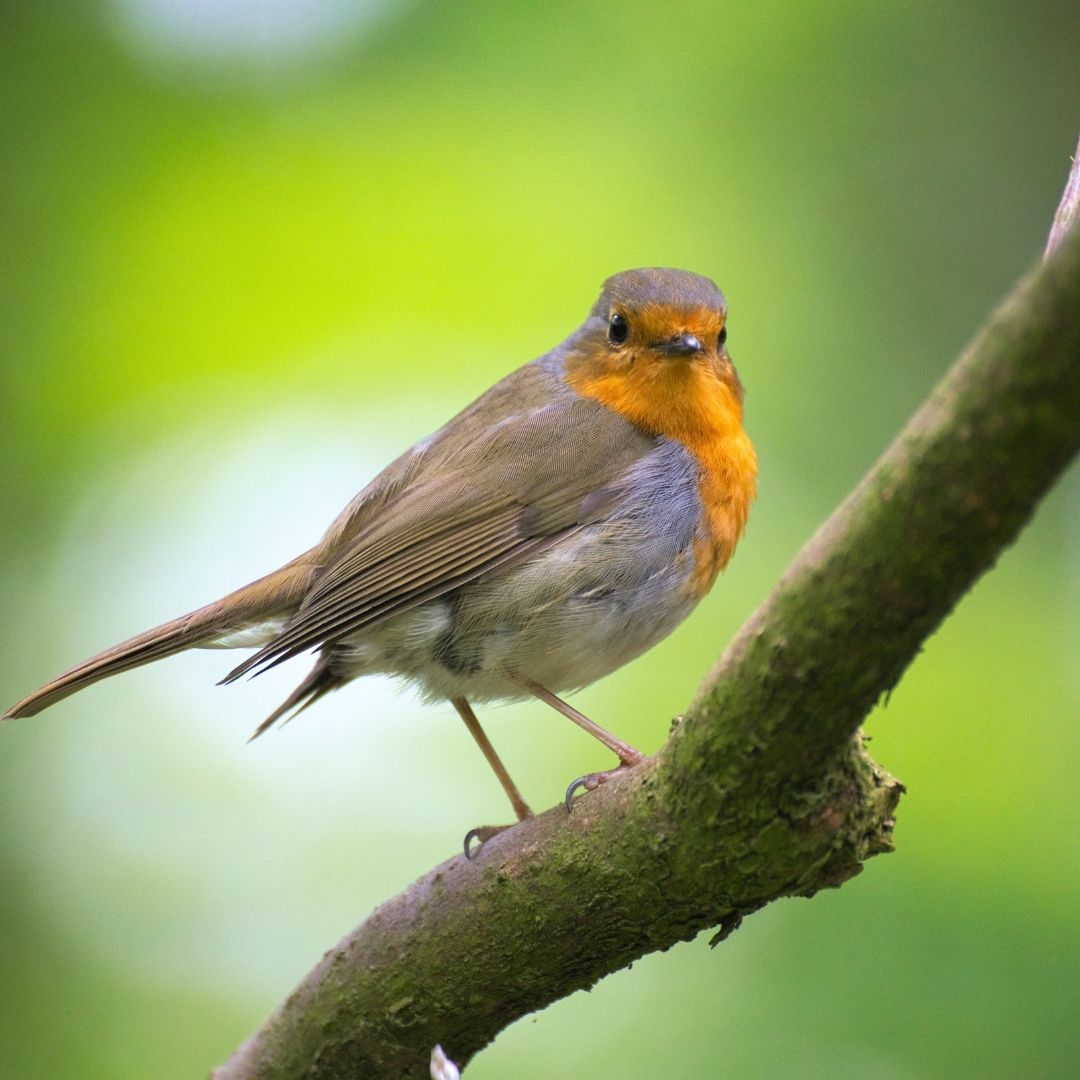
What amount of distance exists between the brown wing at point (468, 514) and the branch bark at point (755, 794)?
0.77 metres

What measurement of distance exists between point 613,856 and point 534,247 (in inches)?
126

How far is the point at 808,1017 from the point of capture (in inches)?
148

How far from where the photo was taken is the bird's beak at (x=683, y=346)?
3.76m

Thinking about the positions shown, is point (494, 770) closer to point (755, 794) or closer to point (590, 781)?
point (590, 781)

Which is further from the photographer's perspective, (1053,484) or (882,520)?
(882,520)

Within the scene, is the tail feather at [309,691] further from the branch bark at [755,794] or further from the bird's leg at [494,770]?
the branch bark at [755,794]

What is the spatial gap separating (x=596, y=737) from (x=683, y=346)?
1135 mm

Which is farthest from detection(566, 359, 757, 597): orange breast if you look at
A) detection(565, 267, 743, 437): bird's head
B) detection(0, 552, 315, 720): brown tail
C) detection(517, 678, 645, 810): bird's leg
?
detection(0, 552, 315, 720): brown tail

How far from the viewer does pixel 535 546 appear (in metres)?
3.62

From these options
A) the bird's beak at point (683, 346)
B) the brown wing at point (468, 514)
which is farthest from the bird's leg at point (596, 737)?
the bird's beak at point (683, 346)

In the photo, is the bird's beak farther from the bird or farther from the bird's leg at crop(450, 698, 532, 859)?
the bird's leg at crop(450, 698, 532, 859)

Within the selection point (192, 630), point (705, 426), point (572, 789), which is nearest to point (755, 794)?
point (572, 789)

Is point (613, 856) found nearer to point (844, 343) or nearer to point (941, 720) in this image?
point (941, 720)

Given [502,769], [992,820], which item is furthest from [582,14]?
[992,820]
